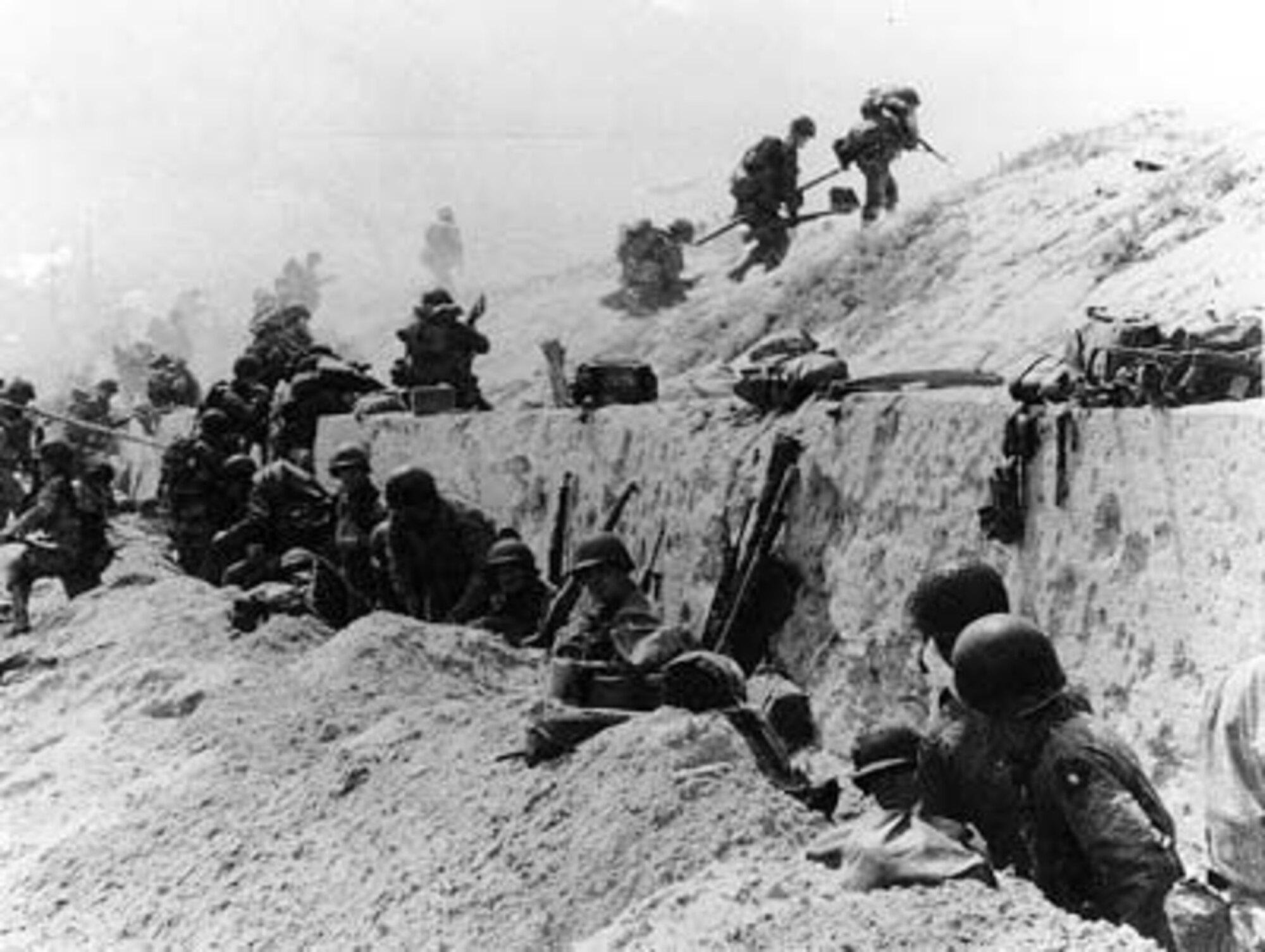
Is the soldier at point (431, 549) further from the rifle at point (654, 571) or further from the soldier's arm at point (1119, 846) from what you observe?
the soldier's arm at point (1119, 846)

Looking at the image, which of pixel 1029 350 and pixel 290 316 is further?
pixel 290 316

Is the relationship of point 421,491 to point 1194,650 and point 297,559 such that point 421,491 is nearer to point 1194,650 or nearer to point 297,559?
point 297,559

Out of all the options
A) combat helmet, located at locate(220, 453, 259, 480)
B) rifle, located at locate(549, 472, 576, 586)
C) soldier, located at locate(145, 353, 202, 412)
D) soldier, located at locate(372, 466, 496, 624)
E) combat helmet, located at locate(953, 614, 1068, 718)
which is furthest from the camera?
soldier, located at locate(145, 353, 202, 412)

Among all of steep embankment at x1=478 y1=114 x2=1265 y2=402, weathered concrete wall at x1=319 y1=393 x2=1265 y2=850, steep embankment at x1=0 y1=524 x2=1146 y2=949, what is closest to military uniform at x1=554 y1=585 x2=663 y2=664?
steep embankment at x1=0 y1=524 x2=1146 y2=949

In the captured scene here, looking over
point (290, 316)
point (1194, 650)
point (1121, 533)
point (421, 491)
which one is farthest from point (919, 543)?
point (290, 316)

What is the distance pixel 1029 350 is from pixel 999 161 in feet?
30.0

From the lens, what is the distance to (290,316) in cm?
1667

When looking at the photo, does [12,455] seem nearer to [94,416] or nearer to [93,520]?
[94,416]

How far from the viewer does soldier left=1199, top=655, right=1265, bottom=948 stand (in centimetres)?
314

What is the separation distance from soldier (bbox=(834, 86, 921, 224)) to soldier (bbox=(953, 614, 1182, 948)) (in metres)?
15.1

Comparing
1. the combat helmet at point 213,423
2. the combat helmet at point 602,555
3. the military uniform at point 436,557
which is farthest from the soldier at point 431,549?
the combat helmet at point 213,423

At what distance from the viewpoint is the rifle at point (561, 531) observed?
404 inches

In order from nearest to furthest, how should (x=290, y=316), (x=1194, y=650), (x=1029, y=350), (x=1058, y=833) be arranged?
(x=1058, y=833) → (x=1194, y=650) → (x=1029, y=350) → (x=290, y=316)

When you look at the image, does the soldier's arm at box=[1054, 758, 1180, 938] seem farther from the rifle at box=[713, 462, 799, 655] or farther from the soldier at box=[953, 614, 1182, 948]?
the rifle at box=[713, 462, 799, 655]
